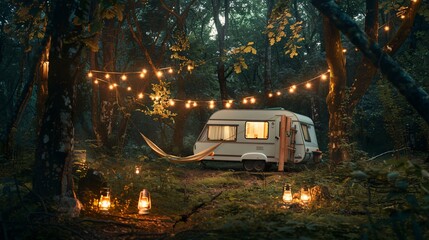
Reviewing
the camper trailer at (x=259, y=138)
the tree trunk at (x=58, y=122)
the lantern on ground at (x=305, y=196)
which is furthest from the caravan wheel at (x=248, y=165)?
the tree trunk at (x=58, y=122)

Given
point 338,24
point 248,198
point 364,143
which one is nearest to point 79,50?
point 338,24

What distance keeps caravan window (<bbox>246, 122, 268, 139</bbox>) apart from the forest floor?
266cm

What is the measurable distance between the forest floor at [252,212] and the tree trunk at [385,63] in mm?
670

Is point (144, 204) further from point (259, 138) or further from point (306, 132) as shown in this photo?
point (306, 132)

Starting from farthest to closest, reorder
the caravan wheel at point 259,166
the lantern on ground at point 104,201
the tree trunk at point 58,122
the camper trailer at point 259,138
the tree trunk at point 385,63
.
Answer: the caravan wheel at point 259,166 → the camper trailer at point 259,138 → the lantern on ground at point 104,201 → the tree trunk at point 58,122 → the tree trunk at point 385,63

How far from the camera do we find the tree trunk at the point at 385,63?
448 cm

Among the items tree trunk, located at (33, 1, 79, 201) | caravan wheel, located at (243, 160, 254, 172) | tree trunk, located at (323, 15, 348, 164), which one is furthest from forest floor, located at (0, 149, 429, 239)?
caravan wheel, located at (243, 160, 254, 172)

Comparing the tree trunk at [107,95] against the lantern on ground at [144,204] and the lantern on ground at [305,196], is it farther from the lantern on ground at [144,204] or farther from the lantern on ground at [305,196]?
the lantern on ground at [305,196]

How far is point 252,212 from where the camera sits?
5.94 metres

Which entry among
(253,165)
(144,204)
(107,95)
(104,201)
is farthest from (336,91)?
(107,95)

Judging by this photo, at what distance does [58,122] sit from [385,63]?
15.1ft

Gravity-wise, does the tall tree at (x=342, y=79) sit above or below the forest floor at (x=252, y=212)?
above

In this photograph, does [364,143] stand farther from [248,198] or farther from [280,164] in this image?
[248,198]

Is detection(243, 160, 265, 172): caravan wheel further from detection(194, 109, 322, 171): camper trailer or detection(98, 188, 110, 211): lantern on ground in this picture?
detection(98, 188, 110, 211): lantern on ground
